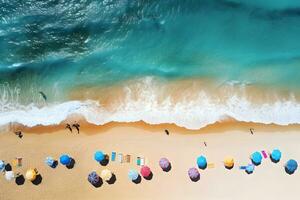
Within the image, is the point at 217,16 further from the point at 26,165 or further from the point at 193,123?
the point at 26,165

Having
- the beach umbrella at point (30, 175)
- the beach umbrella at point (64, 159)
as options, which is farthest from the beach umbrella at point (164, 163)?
the beach umbrella at point (30, 175)

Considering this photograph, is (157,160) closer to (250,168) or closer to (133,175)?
(133,175)

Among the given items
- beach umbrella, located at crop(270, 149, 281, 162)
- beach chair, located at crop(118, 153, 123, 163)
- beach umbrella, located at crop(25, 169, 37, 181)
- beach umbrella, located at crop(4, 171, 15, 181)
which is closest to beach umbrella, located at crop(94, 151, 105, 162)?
beach chair, located at crop(118, 153, 123, 163)

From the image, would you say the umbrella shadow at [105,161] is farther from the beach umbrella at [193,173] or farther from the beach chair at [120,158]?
the beach umbrella at [193,173]

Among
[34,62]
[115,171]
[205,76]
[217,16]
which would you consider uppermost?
[217,16]

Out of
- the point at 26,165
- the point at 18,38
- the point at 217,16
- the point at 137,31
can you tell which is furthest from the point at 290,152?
the point at 18,38

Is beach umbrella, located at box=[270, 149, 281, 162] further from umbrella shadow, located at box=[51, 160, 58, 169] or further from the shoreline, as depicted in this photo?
umbrella shadow, located at box=[51, 160, 58, 169]
